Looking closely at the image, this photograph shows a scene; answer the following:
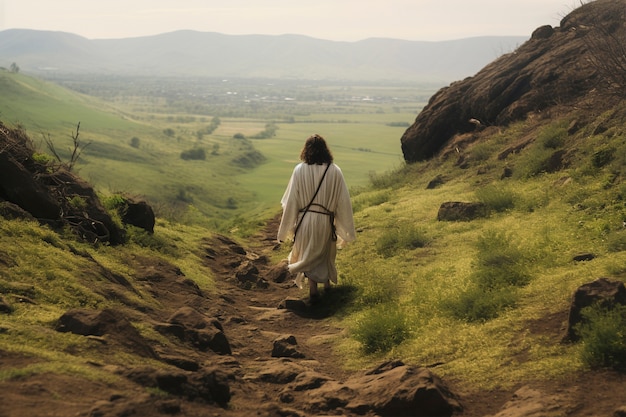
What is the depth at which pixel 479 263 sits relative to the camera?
382 inches

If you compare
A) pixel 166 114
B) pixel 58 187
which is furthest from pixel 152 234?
pixel 166 114

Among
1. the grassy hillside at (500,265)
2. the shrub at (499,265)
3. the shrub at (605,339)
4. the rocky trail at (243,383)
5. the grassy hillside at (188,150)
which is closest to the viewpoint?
the rocky trail at (243,383)

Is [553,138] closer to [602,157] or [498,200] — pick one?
[602,157]

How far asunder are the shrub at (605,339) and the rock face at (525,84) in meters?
13.3

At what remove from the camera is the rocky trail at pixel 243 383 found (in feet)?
15.6

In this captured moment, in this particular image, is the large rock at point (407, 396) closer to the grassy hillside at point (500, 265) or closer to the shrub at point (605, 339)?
the grassy hillside at point (500, 265)

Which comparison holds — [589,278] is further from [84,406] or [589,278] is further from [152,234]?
[152,234]

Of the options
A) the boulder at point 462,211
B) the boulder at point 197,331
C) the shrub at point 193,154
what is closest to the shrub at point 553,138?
the boulder at point 462,211

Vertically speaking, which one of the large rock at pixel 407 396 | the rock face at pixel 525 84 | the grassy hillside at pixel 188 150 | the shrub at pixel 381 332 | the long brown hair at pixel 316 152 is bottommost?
the grassy hillside at pixel 188 150

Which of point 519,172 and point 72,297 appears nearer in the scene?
point 72,297

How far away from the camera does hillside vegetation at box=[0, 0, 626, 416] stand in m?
5.90

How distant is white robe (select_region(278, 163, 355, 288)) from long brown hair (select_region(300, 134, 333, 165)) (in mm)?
91

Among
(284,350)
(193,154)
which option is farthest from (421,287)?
(193,154)

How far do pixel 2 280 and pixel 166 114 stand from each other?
182 metres
